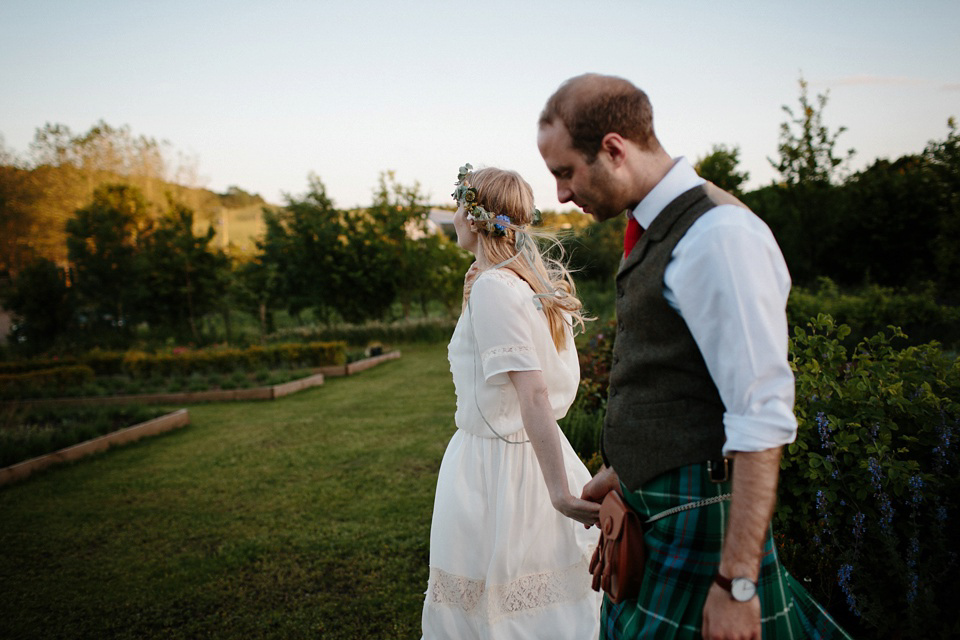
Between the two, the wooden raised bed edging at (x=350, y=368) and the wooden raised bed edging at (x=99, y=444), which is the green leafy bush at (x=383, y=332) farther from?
the wooden raised bed edging at (x=99, y=444)

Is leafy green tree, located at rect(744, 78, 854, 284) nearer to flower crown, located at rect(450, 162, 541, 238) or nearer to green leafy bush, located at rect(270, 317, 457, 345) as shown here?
green leafy bush, located at rect(270, 317, 457, 345)

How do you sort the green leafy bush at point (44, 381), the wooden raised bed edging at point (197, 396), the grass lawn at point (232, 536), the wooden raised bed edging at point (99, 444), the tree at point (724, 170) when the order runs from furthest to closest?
the tree at point (724, 170), the green leafy bush at point (44, 381), the wooden raised bed edging at point (197, 396), the wooden raised bed edging at point (99, 444), the grass lawn at point (232, 536)

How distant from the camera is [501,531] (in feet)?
6.88

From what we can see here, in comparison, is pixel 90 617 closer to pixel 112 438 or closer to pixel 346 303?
pixel 112 438

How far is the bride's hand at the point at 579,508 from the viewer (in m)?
1.65

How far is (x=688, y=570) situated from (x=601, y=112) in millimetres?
1078

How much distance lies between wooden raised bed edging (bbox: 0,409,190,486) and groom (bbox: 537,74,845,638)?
7432mm

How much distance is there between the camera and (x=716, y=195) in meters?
1.20

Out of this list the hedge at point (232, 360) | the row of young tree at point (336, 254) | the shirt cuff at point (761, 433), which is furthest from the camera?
the row of young tree at point (336, 254)

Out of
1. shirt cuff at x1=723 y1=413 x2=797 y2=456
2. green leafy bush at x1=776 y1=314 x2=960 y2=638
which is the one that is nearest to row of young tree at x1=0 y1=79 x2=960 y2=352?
green leafy bush at x1=776 y1=314 x2=960 y2=638

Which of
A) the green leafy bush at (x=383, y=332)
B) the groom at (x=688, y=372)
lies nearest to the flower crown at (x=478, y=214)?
the groom at (x=688, y=372)

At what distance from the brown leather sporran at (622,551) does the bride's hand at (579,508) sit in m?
0.20

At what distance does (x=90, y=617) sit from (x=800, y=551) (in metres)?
4.07

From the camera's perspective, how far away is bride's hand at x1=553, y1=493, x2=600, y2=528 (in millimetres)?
1652
